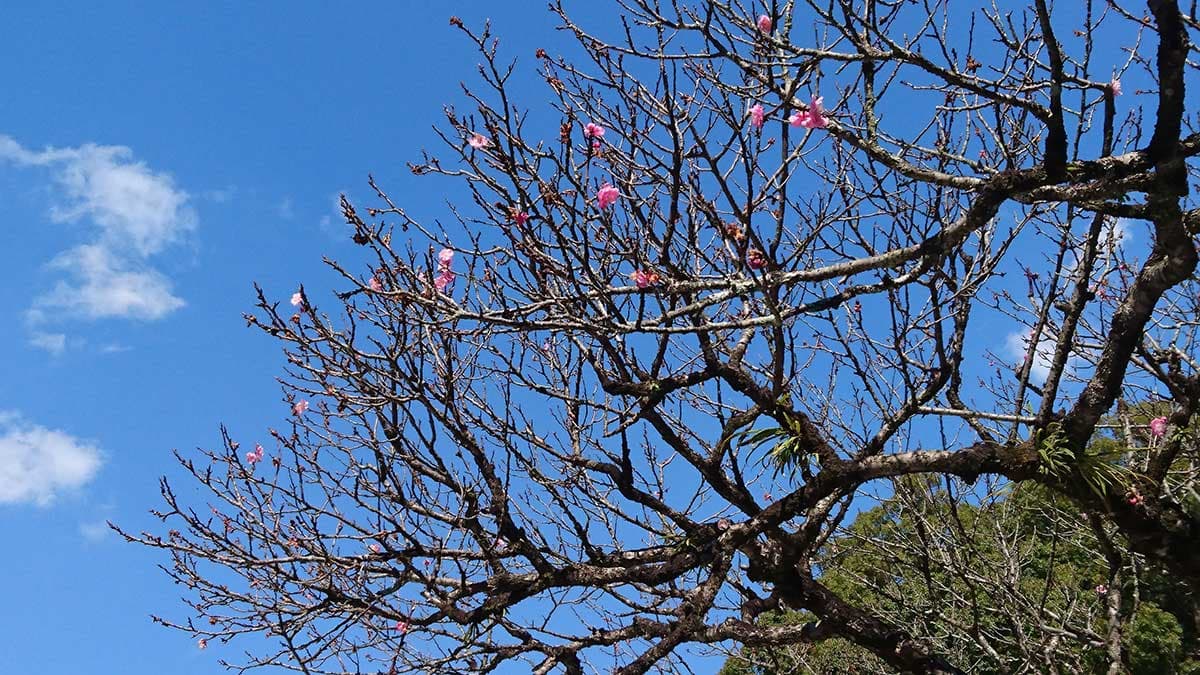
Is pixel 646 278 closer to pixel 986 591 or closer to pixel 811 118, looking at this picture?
pixel 811 118

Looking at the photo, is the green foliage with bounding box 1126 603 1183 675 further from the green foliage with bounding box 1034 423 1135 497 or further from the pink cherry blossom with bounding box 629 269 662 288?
the pink cherry blossom with bounding box 629 269 662 288

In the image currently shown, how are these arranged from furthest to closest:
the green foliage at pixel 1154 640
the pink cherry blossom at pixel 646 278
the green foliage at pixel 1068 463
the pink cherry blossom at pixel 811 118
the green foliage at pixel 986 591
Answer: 1. the green foliage at pixel 1154 640
2. the green foliage at pixel 986 591
3. the green foliage at pixel 1068 463
4. the pink cherry blossom at pixel 646 278
5. the pink cherry blossom at pixel 811 118

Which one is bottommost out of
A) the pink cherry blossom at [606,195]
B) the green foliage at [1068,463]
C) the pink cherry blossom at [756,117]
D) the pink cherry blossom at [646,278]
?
the green foliage at [1068,463]

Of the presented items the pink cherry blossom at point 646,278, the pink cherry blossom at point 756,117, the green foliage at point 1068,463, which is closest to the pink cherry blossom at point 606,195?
the pink cherry blossom at point 646,278

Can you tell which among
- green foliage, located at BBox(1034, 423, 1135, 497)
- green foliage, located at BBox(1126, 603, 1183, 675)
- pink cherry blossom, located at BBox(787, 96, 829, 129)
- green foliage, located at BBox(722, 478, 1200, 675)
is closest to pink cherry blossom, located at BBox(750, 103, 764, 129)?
pink cherry blossom, located at BBox(787, 96, 829, 129)

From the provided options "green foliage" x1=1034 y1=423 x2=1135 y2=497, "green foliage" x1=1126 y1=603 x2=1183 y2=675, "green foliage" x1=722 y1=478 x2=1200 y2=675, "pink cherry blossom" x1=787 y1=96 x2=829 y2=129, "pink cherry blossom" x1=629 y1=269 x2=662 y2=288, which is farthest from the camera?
"green foliage" x1=1126 y1=603 x2=1183 y2=675

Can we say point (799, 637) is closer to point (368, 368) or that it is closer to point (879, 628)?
point (879, 628)

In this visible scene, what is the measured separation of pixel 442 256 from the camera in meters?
4.12

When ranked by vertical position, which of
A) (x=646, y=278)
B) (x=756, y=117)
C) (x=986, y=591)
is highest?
(x=756, y=117)

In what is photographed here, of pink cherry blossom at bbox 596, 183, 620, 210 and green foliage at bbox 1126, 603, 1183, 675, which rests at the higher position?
pink cherry blossom at bbox 596, 183, 620, 210

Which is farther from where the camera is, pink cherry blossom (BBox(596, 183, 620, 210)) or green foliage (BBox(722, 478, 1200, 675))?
green foliage (BBox(722, 478, 1200, 675))

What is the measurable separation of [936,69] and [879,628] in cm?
306

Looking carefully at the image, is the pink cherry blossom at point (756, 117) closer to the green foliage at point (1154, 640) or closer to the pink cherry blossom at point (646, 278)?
the pink cherry blossom at point (646, 278)

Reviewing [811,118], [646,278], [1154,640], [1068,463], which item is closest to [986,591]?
[1068,463]
